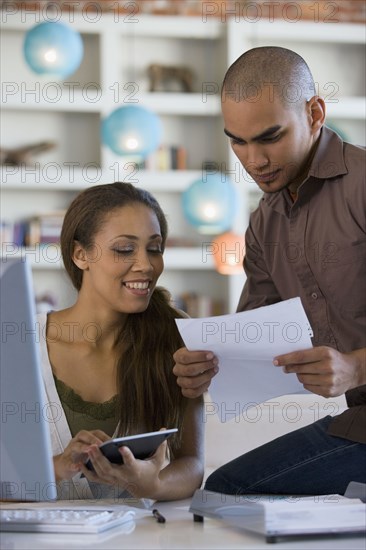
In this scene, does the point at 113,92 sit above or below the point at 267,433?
above

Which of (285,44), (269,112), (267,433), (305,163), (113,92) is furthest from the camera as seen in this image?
(285,44)

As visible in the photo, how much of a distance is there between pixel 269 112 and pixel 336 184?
28 cm

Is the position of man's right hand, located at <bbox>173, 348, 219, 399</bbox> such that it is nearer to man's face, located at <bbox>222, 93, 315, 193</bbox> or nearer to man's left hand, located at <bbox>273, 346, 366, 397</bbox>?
man's left hand, located at <bbox>273, 346, 366, 397</bbox>

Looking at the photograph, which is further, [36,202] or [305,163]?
[36,202]

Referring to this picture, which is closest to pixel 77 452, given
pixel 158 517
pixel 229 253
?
pixel 158 517

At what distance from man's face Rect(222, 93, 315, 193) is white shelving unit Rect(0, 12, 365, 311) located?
3953 millimetres

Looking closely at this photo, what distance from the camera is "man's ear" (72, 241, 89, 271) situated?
7.41 ft

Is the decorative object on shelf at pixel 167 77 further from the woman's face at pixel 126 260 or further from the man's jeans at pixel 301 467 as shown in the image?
the man's jeans at pixel 301 467

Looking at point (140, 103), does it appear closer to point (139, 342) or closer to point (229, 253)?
point (229, 253)

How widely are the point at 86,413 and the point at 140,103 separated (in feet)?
13.9

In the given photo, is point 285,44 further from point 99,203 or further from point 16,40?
point 99,203

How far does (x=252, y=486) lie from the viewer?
7.15ft

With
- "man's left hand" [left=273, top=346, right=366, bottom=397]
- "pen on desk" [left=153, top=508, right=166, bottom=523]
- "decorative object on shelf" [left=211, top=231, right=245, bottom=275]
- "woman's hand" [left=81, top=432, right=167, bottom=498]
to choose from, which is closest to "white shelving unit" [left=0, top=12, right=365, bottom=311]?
"decorative object on shelf" [left=211, top=231, right=245, bottom=275]

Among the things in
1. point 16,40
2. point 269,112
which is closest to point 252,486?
point 269,112
